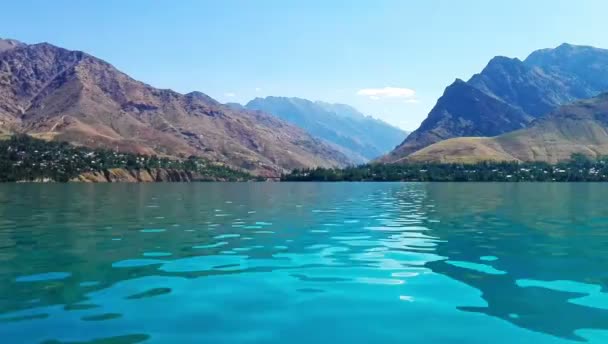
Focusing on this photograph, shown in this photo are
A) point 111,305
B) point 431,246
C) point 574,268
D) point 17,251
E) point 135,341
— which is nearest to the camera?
point 135,341

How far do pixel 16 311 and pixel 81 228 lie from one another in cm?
2877

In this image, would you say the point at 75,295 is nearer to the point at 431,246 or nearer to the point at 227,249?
the point at 227,249

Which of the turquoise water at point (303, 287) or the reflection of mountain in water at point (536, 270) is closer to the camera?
the turquoise water at point (303, 287)

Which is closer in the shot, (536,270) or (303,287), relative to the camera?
(303,287)

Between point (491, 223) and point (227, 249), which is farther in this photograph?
point (491, 223)

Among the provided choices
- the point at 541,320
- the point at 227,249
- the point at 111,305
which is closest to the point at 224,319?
the point at 111,305

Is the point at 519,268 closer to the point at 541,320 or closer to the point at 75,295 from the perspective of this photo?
the point at 541,320

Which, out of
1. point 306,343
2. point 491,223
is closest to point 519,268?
point 306,343

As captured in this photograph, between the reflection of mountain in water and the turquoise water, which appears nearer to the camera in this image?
the turquoise water

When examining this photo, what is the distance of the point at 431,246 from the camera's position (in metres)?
33.8

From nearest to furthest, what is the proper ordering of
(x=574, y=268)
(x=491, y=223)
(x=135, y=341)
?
(x=135, y=341) < (x=574, y=268) < (x=491, y=223)

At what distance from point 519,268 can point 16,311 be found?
22.3 metres

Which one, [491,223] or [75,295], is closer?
[75,295]

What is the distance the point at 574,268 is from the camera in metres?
25.8
